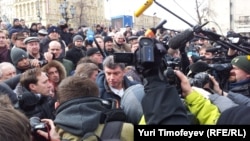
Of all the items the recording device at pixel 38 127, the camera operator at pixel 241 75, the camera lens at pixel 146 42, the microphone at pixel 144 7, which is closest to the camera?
the camera lens at pixel 146 42

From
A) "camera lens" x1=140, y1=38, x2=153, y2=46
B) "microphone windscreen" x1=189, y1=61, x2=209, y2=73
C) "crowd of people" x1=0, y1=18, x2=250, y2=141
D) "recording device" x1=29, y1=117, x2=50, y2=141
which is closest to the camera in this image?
"crowd of people" x1=0, y1=18, x2=250, y2=141

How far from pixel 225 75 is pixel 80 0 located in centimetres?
5995

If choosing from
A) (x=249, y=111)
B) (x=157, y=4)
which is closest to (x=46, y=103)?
(x=157, y=4)

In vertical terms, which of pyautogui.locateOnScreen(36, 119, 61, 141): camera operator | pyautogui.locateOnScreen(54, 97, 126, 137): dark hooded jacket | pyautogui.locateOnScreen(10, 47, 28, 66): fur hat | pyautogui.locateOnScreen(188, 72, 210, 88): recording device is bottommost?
pyautogui.locateOnScreen(36, 119, 61, 141): camera operator

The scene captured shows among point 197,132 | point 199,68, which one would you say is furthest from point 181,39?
point 199,68

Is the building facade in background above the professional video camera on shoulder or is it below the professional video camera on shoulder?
above

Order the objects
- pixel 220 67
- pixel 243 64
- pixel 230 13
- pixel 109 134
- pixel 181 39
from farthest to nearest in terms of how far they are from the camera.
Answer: pixel 230 13, pixel 243 64, pixel 220 67, pixel 181 39, pixel 109 134

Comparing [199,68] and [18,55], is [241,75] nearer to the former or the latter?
[199,68]

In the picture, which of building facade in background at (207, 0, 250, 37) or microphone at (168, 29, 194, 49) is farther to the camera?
building facade in background at (207, 0, 250, 37)

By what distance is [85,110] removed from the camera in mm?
2254

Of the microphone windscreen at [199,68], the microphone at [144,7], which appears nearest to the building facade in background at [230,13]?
the microphone windscreen at [199,68]

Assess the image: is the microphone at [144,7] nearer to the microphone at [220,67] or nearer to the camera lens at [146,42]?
the camera lens at [146,42]

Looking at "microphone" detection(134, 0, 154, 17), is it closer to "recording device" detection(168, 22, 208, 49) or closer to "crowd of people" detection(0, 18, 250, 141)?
"crowd of people" detection(0, 18, 250, 141)

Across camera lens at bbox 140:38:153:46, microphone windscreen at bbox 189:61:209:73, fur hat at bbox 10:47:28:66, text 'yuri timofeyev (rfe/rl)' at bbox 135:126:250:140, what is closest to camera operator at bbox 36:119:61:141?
text 'yuri timofeyev (rfe/rl)' at bbox 135:126:250:140
